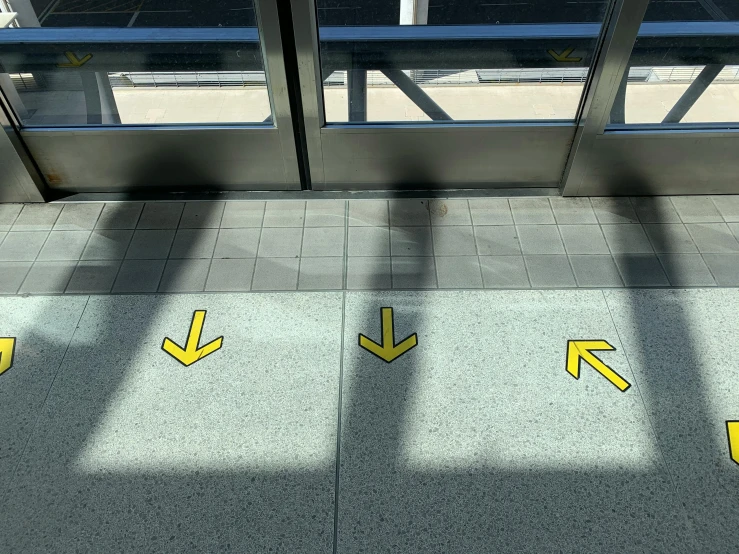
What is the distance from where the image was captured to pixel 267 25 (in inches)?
137

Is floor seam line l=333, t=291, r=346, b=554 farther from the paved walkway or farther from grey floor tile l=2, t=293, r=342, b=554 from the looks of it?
the paved walkway

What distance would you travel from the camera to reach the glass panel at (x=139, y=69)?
11.7ft

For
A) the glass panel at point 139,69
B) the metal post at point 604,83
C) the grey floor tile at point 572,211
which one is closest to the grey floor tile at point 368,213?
the glass panel at point 139,69

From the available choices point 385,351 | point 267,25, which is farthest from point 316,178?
point 385,351

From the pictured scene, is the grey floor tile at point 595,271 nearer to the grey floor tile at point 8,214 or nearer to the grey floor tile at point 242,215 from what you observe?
the grey floor tile at point 242,215

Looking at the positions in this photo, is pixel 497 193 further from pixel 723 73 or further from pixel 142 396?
pixel 142 396

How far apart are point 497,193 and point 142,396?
285 centimetres

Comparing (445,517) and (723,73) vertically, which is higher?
(723,73)

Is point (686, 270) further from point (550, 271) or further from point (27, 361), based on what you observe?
point (27, 361)

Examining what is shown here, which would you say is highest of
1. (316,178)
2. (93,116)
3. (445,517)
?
(93,116)

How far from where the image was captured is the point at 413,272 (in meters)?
3.84

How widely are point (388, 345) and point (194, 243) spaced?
1.61m

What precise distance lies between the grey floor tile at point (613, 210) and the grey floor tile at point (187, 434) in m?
2.04

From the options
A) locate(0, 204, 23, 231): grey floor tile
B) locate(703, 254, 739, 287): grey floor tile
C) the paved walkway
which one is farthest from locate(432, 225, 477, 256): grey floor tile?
locate(0, 204, 23, 231): grey floor tile
